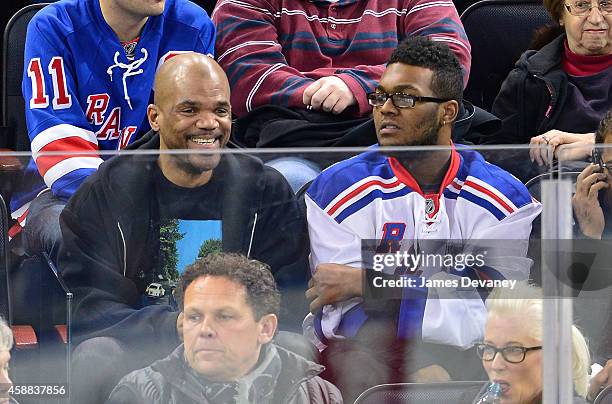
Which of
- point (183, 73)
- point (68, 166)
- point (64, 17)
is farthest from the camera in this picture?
point (64, 17)

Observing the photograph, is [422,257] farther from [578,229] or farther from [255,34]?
[255,34]

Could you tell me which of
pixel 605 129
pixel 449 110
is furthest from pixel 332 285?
pixel 449 110

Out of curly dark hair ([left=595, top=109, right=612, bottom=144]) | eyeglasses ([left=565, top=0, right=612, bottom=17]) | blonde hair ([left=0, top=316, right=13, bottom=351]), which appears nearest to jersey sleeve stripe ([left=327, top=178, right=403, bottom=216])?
blonde hair ([left=0, top=316, right=13, bottom=351])

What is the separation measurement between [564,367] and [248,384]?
0.48m

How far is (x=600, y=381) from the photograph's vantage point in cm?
166

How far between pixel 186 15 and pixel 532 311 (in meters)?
1.67

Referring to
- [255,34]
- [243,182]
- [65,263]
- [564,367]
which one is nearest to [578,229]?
[564,367]

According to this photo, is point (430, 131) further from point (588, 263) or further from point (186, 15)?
point (588, 263)

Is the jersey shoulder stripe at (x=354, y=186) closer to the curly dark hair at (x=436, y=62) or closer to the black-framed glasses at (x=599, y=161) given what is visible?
the black-framed glasses at (x=599, y=161)

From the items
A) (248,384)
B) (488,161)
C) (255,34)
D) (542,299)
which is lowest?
(248,384)

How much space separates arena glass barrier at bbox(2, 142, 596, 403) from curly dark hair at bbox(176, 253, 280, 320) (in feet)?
0.04

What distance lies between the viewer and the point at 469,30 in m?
3.34

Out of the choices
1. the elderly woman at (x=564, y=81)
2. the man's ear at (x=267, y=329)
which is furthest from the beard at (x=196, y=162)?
the elderly woman at (x=564, y=81)

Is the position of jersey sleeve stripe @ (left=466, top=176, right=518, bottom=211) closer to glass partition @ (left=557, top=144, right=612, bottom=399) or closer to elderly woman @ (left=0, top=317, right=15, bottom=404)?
glass partition @ (left=557, top=144, right=612, bottom=399)
